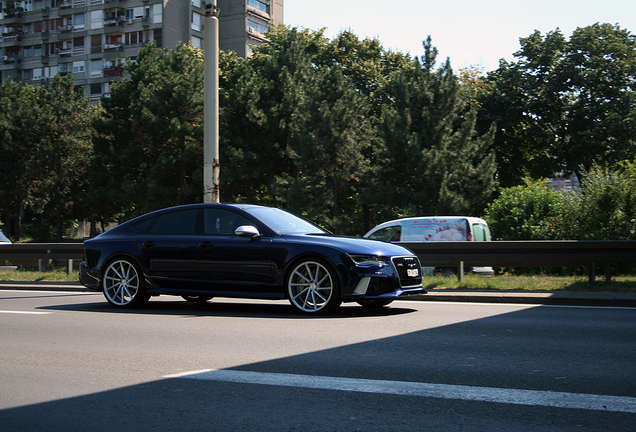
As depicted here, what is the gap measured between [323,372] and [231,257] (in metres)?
4.26

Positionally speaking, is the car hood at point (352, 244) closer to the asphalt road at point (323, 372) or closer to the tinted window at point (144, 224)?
the asphalt road at point (323, 372)

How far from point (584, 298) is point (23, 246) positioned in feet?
48.0

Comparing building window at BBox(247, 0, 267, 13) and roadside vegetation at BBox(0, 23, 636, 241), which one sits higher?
building window at BBox(247, 0, 267, 13)

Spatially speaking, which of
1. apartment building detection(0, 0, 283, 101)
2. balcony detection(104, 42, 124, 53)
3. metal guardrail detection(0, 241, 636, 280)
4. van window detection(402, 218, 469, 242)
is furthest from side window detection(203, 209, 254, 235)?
balcony detection(104, 42, 124, 53)

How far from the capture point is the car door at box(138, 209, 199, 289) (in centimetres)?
975

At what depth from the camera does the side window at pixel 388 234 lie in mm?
18344

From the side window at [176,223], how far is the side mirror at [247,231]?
3.48 ft

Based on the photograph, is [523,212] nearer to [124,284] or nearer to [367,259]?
[367,259]

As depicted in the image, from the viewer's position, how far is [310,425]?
398cm

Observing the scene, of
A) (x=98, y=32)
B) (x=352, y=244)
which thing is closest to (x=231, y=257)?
(x=352, y=244)

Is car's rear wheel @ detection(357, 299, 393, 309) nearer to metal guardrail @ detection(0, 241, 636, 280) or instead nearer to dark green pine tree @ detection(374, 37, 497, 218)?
metal guardrail @ detection(0, 241, 636, 280)

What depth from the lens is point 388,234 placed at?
60.5 feet

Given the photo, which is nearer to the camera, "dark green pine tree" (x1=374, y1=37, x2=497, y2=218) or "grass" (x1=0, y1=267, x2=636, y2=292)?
"grass" (x1=0, y1=267, x2=636, y2=292)

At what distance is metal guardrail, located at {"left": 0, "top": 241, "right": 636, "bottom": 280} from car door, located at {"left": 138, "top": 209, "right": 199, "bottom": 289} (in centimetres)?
511
